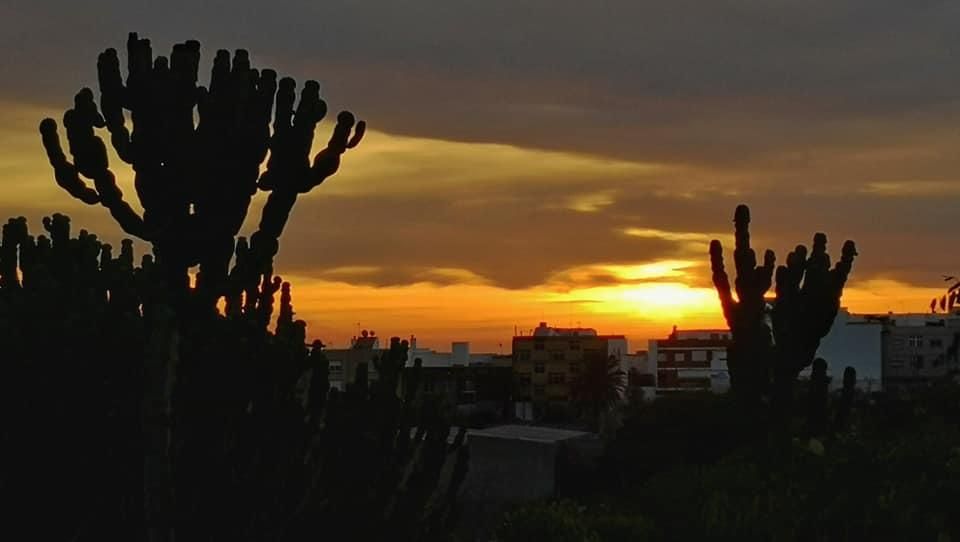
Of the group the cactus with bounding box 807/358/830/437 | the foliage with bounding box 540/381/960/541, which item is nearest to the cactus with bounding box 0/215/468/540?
the foliage with bounding box 540/381/960/541

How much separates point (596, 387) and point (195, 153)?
337ft

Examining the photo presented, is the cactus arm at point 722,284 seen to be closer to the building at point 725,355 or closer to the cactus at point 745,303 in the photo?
the cactus at point 745,303

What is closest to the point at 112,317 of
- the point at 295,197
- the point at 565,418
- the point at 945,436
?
the point at 295,197

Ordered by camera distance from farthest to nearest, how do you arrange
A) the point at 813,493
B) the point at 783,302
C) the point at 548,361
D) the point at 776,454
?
the point at 548,361 < the point at 783,302 < the point at 776,454 < the point at 813,493

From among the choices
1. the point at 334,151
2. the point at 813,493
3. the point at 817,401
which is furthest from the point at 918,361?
the point at 334,151

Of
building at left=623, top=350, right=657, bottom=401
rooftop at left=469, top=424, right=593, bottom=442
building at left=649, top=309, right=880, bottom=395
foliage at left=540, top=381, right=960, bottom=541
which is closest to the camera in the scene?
foliage at left=540, top=381, right=960, bottom=541

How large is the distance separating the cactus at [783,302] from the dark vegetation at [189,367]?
15.5m

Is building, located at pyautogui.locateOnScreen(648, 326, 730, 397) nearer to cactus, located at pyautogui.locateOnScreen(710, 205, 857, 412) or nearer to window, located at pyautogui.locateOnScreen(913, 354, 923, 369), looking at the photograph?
window, located at pyautogui.locateOnScreen(913, 354, 923, 369)

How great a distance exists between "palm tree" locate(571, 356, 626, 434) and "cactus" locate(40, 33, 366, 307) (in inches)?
3970

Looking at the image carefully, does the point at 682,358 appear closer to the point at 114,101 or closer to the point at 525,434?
the point at 525,434

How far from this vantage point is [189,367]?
389 inches

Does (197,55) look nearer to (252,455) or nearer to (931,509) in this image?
(252,455)

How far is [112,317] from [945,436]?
22.4m

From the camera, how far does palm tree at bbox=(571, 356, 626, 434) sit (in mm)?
112562
